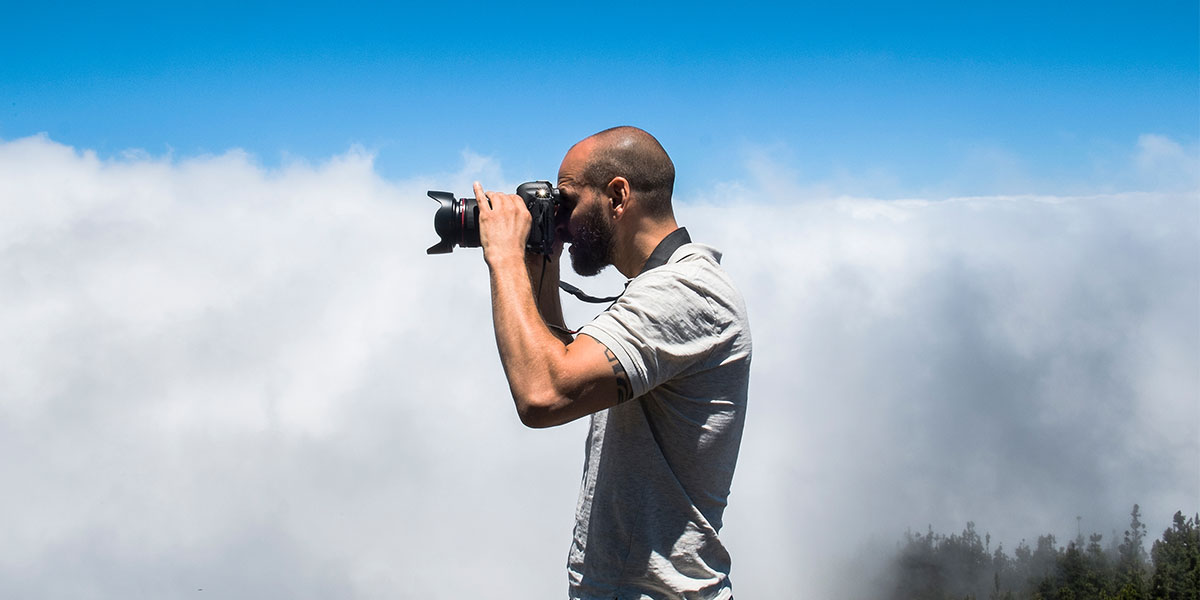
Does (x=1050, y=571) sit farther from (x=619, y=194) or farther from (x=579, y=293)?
(x=619, y=194)

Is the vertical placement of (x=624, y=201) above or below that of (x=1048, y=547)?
above

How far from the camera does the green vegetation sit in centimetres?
9262

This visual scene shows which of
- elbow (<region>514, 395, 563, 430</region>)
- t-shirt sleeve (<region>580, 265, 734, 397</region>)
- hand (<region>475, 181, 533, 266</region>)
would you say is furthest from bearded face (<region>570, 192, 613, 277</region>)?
elbow (<region>514, 395, 563, 430</region>)

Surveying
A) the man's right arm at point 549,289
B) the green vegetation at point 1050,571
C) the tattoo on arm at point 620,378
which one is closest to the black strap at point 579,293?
the man's right arm at point 549,289

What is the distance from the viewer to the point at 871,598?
574ft

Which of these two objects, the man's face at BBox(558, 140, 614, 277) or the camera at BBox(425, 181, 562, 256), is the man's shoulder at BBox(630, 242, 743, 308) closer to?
the man's face at BBox(558, 140, 614, 277)

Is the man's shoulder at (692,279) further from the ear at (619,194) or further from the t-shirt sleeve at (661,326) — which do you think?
the ear at (619,194)

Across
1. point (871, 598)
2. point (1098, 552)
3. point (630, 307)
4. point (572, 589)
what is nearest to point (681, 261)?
point (630, 307)

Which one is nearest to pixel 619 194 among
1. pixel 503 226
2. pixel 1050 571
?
pixel 503 226

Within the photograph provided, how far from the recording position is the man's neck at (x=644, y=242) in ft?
9.46

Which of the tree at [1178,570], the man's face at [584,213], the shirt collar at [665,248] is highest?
the man's face at [584,213]

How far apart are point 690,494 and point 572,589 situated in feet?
1.76

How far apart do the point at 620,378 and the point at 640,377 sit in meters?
0.06

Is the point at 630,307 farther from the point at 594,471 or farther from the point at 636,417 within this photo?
the point at 594,471
